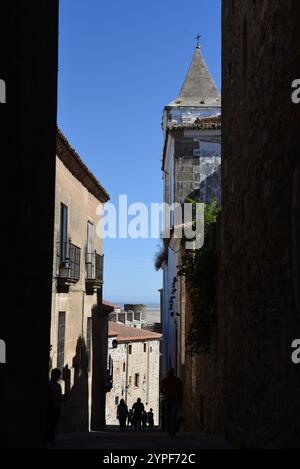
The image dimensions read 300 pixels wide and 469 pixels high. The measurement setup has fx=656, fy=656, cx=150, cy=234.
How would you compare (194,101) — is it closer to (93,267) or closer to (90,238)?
(90,238)

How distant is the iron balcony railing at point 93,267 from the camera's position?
60.5ft

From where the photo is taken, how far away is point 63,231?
15.3 m

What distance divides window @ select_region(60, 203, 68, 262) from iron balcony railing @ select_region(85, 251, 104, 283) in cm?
296

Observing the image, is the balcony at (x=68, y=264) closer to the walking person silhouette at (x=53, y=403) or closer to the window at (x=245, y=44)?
the walking person silhouette at (x=53, y=403)

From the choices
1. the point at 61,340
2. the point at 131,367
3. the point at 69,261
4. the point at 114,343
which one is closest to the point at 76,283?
the point at 69,261

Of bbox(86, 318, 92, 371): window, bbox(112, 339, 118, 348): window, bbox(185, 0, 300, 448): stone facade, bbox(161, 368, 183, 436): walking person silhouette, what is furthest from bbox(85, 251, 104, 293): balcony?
bbox(112, 339, 118, 348): window

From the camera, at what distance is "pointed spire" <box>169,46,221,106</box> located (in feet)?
83.7

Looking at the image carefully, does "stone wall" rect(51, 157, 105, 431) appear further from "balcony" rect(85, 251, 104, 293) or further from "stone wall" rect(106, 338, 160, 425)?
"stone wall" rect(106, 338, 160, 425)

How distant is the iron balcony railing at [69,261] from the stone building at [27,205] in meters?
6.13

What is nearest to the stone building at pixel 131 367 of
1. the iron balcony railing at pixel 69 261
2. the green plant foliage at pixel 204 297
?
the iron balcony railing at pixel 69 261

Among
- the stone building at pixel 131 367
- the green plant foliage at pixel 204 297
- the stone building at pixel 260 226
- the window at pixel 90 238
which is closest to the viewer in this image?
the stone building at pixel 260 226

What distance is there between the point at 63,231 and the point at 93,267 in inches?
149

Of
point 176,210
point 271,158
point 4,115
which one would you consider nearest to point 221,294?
point 271,158

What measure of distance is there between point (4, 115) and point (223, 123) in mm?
6054
